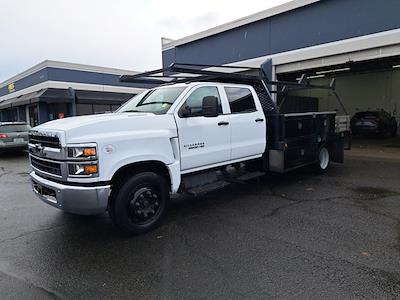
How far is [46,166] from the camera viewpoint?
4.64m

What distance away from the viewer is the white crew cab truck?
4.23m

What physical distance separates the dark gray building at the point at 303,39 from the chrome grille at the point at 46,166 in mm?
11811

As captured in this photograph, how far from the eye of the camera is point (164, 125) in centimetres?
495

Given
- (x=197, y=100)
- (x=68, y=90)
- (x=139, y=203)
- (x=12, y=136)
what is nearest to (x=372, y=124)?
(x=197, y=100)

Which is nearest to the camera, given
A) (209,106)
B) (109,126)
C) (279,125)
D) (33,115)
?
(109,126)

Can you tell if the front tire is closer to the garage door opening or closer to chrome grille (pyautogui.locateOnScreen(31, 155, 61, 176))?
chrome grille (pyautogui.locateOnScreen(31, 155, 61, 176))

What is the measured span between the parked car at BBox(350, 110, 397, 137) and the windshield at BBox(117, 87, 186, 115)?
17.2 meters

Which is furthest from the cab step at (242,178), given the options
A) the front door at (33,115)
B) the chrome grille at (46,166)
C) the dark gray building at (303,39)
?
the front door at (33,115)

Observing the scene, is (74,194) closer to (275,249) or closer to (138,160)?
(138,160)

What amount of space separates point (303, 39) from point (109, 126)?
39.8ft

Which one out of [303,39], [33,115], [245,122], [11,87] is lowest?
[245,122]

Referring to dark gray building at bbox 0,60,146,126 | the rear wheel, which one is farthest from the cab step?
dark gray building at bbox 0,60,146,126

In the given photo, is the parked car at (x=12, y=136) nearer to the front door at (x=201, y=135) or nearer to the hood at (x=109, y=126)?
the hood at (x=109, y=126)

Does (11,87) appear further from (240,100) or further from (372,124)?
(240,100)
